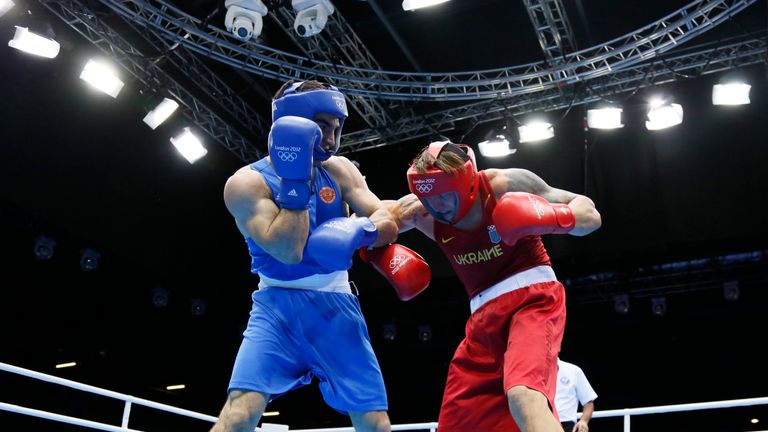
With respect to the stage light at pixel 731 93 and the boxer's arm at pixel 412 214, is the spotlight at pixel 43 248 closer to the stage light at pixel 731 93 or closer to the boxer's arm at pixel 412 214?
the boxer's arm at pixel 412 214

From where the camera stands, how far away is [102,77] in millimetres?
6836

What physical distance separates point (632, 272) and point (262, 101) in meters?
4.85

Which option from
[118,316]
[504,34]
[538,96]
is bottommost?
[118,316]

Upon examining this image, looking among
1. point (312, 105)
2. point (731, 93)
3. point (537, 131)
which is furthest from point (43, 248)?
point (731, 93)

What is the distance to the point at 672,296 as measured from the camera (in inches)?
367

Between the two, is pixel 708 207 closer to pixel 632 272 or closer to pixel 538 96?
pixel 632 272

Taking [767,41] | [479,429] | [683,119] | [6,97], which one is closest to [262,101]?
[6,97]

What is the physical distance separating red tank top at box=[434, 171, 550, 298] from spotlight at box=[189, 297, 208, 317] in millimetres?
6757

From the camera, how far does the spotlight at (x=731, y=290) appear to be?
8359 millimetres

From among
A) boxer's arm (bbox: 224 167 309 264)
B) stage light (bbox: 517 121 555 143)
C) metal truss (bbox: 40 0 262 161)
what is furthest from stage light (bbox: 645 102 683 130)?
boxer's arm (bbox: 224 167 309 264)

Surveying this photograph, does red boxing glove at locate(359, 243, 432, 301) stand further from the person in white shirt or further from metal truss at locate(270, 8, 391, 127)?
metal truss at locate(270, 8, 391, 127)

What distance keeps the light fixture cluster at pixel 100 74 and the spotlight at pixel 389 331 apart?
12.0 feet

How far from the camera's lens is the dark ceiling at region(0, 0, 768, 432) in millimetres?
7230

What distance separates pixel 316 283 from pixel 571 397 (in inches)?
103
